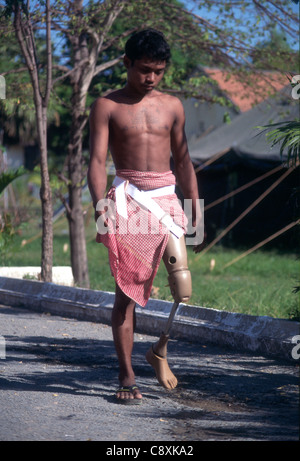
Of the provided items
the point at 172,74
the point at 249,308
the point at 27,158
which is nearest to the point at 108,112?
the point at 249,308

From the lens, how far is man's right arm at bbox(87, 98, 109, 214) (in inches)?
157

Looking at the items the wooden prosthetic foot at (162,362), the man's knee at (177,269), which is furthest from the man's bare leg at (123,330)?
the man's knee at (177,269)

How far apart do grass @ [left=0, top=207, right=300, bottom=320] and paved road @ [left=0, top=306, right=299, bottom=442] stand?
106cm

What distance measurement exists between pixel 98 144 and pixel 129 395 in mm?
1358

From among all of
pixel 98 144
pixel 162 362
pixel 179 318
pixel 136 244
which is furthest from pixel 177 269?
pixel 179 318

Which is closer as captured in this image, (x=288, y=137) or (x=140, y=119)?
(x=140, y=119)

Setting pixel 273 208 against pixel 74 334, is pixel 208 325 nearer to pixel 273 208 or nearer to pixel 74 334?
pixel 74 334

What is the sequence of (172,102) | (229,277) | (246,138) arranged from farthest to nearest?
(246,138) → (229,277) → (172,102)

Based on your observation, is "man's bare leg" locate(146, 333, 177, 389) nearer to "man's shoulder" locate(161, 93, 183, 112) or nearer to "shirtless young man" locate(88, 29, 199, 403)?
"shirtless young man" locate(88, 29, 199, 403)

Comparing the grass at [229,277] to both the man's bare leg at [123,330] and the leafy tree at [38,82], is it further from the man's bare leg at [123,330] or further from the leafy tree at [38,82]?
the man's bare leg at [123,330]

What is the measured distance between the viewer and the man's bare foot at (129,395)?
3820mm

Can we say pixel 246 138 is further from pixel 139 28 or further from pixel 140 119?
pixel 140 119

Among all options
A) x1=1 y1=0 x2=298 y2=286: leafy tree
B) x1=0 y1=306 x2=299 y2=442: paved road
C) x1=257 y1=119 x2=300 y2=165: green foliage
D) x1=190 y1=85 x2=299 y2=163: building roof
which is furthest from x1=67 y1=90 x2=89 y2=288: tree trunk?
x1=257 y1=119 x2=300 y2=165: green foliage

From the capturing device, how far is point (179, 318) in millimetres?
5926
